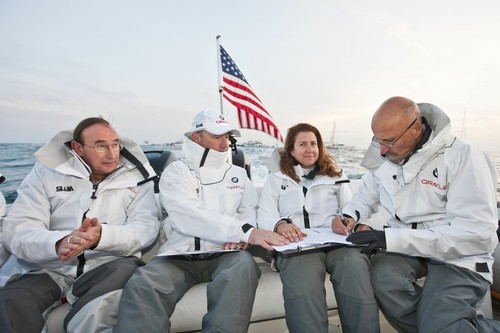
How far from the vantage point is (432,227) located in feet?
5.97

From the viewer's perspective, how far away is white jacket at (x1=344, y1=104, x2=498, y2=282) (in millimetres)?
1619

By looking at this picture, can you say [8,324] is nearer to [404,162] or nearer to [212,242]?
[212,242]

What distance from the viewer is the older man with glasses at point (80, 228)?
165 centimetres

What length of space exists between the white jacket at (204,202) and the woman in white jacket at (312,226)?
24cm

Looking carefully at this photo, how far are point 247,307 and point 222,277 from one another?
22cm

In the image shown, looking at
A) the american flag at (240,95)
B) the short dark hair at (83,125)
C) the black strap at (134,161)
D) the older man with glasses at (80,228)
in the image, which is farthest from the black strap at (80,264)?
the american flag at (240,95)

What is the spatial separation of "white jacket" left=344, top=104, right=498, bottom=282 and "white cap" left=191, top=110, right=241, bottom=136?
4.37 feet

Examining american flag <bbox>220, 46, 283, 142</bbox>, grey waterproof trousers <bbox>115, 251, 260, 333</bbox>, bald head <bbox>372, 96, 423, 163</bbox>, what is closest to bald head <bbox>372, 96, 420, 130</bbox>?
bald head <bbox>372, 96, 423, 163</bbox>

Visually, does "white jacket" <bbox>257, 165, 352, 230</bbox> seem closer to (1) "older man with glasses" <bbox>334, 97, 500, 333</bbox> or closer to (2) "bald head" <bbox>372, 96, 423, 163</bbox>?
(1) "older man with glasses" <bbox>334, 97, 500, 333</bbox>

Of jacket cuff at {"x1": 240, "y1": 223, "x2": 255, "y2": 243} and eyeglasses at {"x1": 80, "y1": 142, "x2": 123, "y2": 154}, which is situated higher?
eyeglasses at {"x1": 80, "y1": 142, "x2": 123, "y2": 154}

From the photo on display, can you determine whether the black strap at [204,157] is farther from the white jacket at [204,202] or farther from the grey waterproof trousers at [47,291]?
the grey waterproof trousers at [47,291]

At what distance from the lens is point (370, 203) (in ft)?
8.07

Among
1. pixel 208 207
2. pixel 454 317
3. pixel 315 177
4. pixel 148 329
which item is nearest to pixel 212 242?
pixel 208 207

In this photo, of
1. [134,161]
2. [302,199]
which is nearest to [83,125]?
[134,161]
